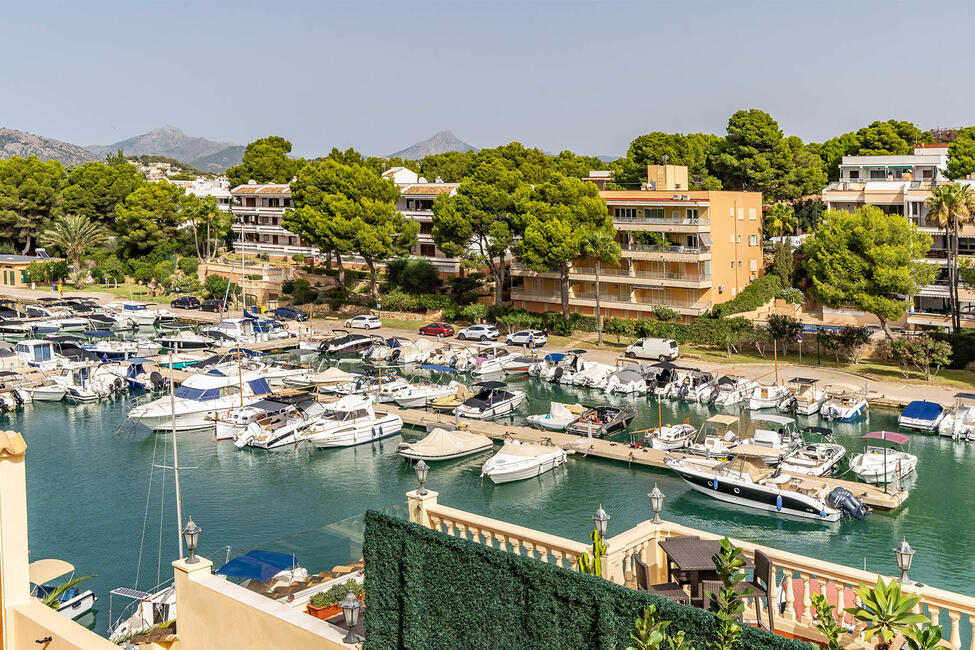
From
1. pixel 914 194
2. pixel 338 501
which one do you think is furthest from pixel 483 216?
pixel 338 501

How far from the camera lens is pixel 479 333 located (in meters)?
66.3

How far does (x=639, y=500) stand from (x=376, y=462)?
12.4 metres

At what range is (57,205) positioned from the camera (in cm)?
11275

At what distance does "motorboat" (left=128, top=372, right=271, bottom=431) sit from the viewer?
47.6m

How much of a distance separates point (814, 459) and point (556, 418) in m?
12.5

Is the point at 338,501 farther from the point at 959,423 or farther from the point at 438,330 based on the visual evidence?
the point at 438,330

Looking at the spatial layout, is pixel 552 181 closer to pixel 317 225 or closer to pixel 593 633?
pixel 317 225

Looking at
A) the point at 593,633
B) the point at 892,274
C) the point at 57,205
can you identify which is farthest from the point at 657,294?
the point at 57,205

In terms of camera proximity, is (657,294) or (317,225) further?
(317,225)

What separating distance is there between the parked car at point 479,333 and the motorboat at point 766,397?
21.9m

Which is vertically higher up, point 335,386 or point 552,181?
point 552,181

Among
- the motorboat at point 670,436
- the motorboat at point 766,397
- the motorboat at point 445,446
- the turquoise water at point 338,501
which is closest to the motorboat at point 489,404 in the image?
the turquoise water at point 338,501

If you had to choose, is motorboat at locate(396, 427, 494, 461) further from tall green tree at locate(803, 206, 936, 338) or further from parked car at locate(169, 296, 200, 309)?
parked car at locate(169, 296, 200, 309)

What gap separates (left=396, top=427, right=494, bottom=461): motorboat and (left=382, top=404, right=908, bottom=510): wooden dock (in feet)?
6.18
